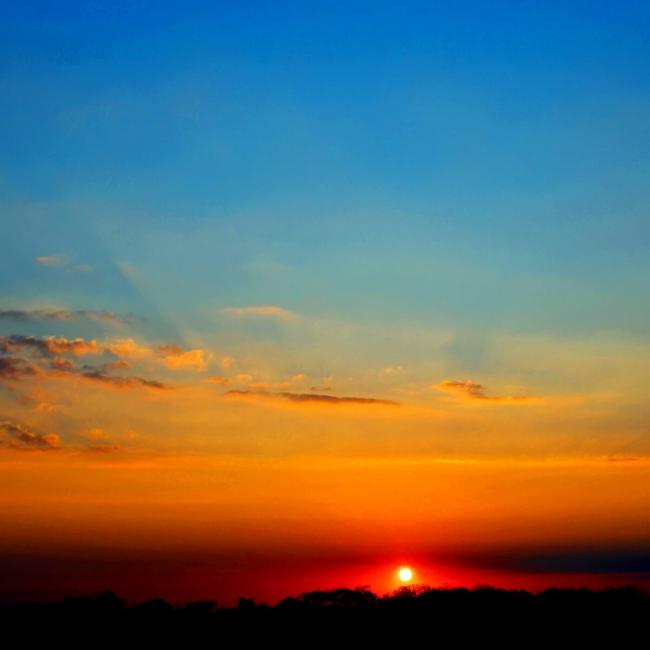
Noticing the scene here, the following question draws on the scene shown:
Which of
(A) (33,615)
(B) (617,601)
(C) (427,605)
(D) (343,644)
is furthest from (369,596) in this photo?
(A) (33,615)

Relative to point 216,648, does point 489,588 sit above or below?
above

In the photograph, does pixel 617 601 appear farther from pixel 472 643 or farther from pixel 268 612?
pixel 268 612

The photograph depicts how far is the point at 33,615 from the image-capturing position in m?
84.5

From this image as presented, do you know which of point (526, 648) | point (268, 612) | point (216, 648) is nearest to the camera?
point (526, 648)

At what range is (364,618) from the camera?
81125mm

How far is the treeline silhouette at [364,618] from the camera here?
7519cm

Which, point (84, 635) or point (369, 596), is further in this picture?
point (369, 596)

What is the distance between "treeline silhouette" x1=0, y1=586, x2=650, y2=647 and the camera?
75.2m

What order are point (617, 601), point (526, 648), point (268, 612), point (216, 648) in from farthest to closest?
point (268, 612) < point (617, 601) < point (216, 648) < point (526, 648)

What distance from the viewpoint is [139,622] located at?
83.2 metres

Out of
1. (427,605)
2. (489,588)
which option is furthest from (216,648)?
(489,588)

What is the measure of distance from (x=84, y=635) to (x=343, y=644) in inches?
735

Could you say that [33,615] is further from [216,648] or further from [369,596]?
[369,596]

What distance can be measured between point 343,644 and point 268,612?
1373cm
